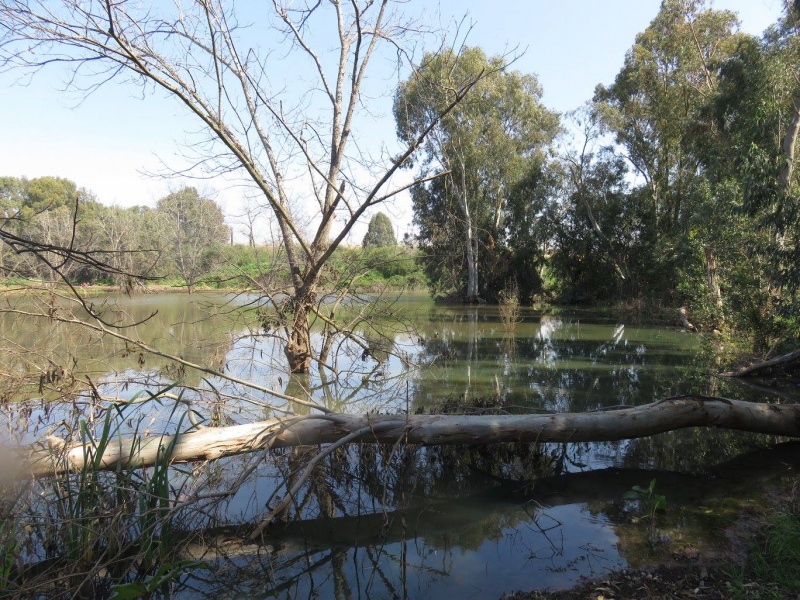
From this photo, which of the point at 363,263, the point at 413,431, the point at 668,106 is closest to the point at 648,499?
the point at 413,431

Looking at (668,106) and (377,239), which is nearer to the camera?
(377,239)

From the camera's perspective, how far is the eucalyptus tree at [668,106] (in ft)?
73.2

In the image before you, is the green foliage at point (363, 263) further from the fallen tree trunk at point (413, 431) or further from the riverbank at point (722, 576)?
the riverbank at point (722, 576)

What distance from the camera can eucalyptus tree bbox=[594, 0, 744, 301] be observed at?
22312mm

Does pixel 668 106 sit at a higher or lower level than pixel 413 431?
higher

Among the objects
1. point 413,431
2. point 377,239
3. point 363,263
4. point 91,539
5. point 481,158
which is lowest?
point 91,539

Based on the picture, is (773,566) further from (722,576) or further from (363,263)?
(363,263)

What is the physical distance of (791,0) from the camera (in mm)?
11203

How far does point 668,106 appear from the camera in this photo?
24672 mm

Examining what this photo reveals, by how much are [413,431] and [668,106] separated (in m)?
25.4

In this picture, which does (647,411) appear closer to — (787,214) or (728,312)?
(787,214)

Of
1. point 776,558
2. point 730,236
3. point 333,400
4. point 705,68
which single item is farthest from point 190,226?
point 776,558

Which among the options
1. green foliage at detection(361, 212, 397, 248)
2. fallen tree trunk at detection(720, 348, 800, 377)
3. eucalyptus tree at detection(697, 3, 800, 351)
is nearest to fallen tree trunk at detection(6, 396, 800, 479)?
eucalyptus tree at detection(697, 3, 800, 351)

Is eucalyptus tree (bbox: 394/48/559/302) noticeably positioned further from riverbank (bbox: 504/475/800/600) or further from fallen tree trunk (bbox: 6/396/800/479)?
riverbank (bbox: 504/475/800/600)
